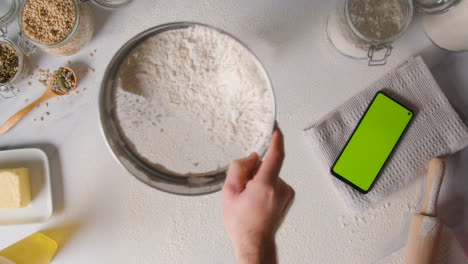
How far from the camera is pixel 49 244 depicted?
0.64m

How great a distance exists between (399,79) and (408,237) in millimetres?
290

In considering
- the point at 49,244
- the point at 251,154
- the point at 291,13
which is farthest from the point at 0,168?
the point at 291,13

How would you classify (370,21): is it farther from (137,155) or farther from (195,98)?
(137,155)

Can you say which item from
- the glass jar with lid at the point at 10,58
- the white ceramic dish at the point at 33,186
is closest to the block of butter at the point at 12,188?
the white ceramic dish at the point at 33,186

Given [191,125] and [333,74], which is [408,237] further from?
[191,125]

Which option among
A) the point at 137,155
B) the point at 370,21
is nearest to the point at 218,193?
the point at 137,155

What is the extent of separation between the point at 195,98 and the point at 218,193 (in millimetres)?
218

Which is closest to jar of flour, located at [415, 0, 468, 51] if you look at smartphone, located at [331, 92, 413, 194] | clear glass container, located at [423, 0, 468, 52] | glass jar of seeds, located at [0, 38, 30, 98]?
clear glass container, located at [423, 0, 468, 52]

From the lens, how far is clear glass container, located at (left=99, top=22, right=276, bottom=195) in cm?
49

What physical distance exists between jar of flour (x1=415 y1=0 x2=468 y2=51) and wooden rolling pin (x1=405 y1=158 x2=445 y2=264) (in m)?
0.21

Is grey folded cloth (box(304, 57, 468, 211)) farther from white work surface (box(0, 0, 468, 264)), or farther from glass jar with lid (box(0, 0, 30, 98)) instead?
glass jar with lid (box(0, 0, 30, 98))

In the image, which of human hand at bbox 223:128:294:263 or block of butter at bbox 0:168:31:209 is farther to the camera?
block of butter at bbox 0:168:31:209

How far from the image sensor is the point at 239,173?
45cm

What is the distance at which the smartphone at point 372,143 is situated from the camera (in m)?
0.62
